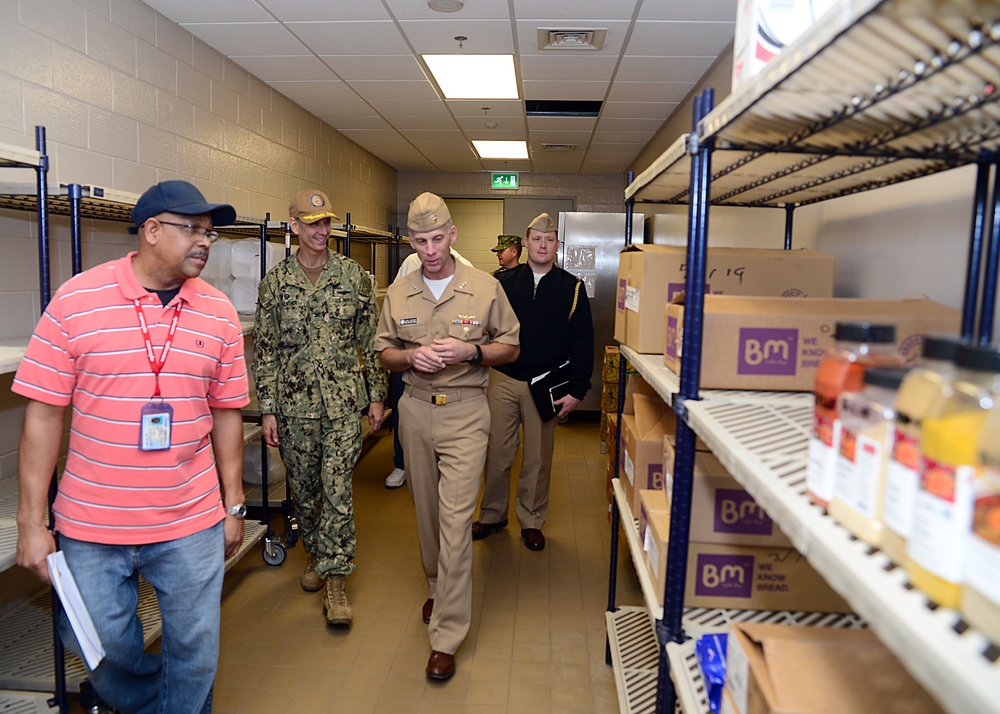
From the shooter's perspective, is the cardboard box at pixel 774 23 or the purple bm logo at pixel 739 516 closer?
the cardboard box at pixel 774 23

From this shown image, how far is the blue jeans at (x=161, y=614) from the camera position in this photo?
188cm

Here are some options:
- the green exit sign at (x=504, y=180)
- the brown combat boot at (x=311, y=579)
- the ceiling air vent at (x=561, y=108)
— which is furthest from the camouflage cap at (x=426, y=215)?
the green exit sign at (x=504, y=180)

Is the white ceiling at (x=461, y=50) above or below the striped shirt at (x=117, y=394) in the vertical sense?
above

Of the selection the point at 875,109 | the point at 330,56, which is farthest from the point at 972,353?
the point at 330,56

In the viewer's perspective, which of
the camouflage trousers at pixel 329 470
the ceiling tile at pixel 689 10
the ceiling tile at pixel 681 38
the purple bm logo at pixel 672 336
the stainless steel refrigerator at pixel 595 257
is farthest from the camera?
the stainless steel refrigerator at pixel 595 257

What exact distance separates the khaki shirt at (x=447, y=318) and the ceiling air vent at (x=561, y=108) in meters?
3.31

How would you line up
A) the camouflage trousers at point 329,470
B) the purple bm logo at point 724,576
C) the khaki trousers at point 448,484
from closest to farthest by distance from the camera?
1. the purple bm logo at point 724,576
2. the khaki trousers at point 448,484
3. the camouflage trousers at point 329,470

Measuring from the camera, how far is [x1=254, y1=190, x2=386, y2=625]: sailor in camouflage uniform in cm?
312

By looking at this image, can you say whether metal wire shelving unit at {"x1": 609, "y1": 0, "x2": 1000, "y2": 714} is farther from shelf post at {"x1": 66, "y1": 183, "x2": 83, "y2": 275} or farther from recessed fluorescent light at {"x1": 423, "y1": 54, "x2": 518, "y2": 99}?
recessed fluorescent light at {"x1": 423, "y1": 54, "x2": 518, "y2": 99}

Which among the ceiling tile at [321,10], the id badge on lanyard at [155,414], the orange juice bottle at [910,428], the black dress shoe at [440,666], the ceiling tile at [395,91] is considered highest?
the ceiling tile at [395,91]

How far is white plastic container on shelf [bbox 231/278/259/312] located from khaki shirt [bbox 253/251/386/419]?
797mm

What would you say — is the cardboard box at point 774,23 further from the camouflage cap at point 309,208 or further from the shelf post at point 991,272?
the camouflage cap at point 309,208

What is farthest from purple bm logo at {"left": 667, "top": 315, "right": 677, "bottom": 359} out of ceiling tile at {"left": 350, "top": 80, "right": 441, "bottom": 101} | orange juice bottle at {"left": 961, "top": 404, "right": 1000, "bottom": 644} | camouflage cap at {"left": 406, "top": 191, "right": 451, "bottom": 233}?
ceiling tile at {"left": 350, "top": 80, "right": 441, "bottom": 101}

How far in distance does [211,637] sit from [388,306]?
4.80ft
